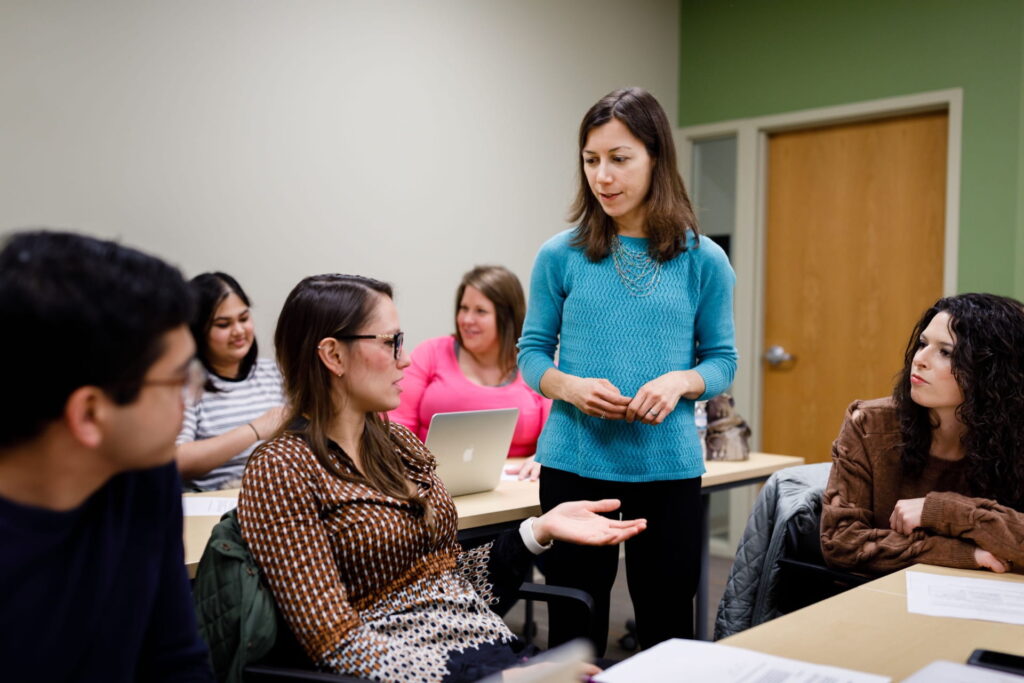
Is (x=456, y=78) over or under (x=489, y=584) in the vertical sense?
over

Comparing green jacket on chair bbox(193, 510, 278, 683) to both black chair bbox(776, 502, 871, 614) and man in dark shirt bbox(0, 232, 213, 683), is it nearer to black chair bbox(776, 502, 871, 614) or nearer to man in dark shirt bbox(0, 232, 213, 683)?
man in dark shirt bbox(0, 232, 213, 683)

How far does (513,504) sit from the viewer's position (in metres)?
2.24

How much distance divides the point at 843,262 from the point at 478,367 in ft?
7.00

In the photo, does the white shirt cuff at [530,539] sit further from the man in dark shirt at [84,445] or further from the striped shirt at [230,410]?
the striped shirt at [230,410]

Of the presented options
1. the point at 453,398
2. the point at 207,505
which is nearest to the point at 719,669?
the point at 207,505

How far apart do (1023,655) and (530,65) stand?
348 centimetres

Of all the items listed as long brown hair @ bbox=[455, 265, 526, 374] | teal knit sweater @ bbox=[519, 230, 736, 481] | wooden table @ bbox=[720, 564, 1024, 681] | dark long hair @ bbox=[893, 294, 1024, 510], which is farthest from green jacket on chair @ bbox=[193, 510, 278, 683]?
long brown hair @ bbox=[455, 265, 526, 374]

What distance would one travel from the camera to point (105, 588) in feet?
3.31

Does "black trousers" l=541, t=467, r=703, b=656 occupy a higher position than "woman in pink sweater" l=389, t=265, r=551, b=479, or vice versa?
"woman in pink sweater" l=389, t=265, r=551, b=479

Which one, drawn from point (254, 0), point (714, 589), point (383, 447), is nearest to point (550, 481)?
point (383, 447)

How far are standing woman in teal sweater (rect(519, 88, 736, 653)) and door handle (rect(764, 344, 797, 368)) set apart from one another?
2.72m

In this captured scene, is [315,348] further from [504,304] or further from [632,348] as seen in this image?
[504,304]

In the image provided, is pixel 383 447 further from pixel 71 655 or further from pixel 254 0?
pixel 254 0

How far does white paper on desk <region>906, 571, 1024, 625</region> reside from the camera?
1445 millimetres
